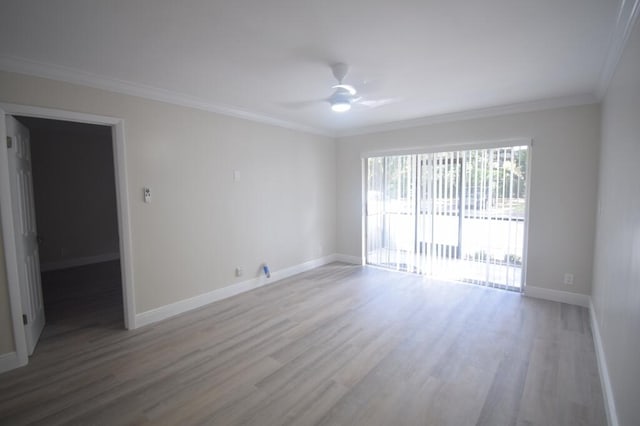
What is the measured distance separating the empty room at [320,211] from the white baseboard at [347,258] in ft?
1.53

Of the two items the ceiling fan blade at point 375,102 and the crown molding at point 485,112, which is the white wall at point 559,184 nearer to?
the crown molding at point 485,112

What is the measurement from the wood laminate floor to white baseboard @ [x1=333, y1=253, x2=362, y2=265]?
6.39ft

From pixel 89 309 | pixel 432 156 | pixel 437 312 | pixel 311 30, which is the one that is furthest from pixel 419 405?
pixel 89 309

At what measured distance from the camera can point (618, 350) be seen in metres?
1.81

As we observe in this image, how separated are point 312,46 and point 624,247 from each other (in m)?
2.46

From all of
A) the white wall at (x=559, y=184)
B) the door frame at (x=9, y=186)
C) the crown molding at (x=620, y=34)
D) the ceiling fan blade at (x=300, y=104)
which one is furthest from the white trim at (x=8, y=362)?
the white wall at (x=559, y=184)

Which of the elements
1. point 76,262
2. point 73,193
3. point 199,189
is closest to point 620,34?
point 199,189

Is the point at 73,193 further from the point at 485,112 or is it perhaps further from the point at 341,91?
the point at 485,112

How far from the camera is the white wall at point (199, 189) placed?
309cm

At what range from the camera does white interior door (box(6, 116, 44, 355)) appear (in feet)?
8.51

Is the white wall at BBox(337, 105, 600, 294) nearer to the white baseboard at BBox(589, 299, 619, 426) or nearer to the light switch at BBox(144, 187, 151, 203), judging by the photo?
the white baseboard at BBox(589, 299, 619, 426)

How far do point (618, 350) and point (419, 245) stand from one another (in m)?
3.18

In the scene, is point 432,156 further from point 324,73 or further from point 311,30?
point 311,30

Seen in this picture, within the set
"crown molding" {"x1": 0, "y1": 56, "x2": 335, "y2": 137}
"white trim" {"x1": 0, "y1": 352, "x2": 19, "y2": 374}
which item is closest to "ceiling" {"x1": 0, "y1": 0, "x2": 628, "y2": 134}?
"crown molding" {"x1": 0, "y1": 56, "x2": 335, "y2": 137}
